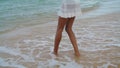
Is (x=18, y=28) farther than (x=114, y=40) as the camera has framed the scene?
Yes

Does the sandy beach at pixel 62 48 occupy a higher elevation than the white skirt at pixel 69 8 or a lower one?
lower

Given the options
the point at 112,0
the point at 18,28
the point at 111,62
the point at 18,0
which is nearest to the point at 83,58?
the point at 111,62

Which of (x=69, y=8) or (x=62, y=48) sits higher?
(x=69, y=8)

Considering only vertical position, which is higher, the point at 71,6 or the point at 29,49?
the point at 71,6

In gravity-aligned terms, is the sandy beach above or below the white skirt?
below

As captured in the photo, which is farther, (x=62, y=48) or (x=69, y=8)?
(x=62, y=48)

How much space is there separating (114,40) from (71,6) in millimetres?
1855

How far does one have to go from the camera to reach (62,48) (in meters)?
4.90

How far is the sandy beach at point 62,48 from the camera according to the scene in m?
4.11

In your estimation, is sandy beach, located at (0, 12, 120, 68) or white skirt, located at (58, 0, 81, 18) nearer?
white skirt, located at (58, 0, 81, 18)

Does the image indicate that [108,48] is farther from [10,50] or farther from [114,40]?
[10,50]

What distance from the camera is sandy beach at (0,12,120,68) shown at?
4105mm

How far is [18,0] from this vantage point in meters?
14.6

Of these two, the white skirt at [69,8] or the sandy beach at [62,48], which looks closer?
the white skirt at [69,8]
